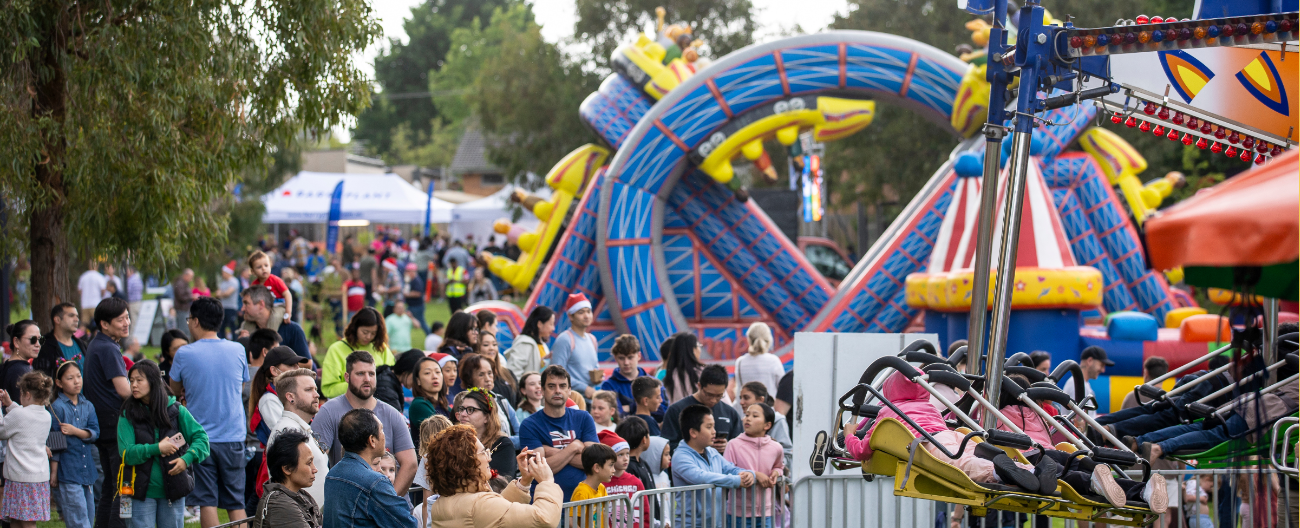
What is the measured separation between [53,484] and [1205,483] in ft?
20.4

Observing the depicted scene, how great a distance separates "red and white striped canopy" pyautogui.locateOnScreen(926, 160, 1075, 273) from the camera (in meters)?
10.3

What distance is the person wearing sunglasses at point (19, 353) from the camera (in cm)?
661

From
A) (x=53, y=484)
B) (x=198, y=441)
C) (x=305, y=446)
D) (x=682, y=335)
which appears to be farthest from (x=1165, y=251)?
(x=53, y=484)

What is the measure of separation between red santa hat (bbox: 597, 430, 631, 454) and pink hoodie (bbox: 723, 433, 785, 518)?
66 cm

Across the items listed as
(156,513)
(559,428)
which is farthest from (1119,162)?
(156,513)

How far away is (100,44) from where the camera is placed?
22.7 ft

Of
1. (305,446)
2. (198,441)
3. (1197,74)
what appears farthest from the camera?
(198,441)

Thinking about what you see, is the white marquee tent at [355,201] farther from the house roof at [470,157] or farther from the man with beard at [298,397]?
the house roof at [470,157]

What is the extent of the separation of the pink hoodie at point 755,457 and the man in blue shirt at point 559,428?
0.76 metres

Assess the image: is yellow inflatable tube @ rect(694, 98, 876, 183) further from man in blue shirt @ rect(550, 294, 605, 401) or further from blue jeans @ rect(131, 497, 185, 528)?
blue jeans @ rect(131, 497, 185, 528)

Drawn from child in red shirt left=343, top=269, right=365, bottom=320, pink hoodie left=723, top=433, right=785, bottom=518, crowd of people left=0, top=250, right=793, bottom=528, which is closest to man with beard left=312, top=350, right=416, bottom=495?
crowd of people left=0, top=250, right=793, bottom=528

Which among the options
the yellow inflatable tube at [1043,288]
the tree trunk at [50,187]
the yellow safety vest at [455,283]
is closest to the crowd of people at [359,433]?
the tree trunk at [50,187]

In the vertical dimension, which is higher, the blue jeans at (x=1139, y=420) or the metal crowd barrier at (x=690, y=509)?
the blue jeans at (x=1139, y=420)

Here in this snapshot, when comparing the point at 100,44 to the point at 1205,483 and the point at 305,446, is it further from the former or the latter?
→ the point at 1205,483
